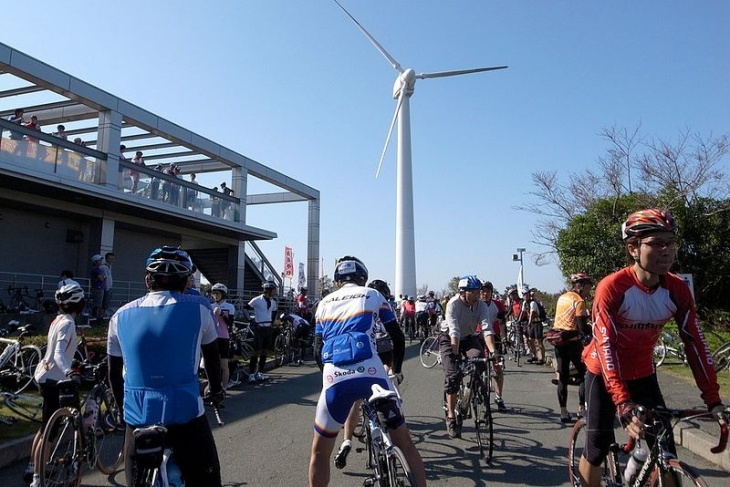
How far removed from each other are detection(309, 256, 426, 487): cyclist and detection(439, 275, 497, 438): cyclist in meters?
3.00

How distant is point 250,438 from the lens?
21.9 ft

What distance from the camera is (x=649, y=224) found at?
3.06m

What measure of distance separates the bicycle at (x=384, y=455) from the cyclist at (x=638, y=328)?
4.07 feet

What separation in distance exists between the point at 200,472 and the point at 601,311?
2495 millimetres

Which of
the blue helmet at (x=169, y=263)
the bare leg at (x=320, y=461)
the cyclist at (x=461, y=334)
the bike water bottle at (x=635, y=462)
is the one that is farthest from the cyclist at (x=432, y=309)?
the blue helmet at (x=169, y=263)

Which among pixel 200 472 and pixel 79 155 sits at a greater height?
pixel 79 155

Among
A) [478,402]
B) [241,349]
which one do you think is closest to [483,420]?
[478,402]

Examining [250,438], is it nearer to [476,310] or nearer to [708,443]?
[476,310]

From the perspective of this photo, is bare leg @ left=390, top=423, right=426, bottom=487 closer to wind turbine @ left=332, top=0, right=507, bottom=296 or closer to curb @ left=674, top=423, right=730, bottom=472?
curb @ left=674, top=423, right=730, bottom=472

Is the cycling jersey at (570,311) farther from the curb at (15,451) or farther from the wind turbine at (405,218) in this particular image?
the wind turbine at (405,218)

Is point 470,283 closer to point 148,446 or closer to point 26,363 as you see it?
point 148,446

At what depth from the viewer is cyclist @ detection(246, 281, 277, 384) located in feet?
37.4

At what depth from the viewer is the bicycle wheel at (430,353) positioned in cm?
1420

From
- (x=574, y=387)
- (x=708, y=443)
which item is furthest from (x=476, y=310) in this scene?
(x=574, y=387)
